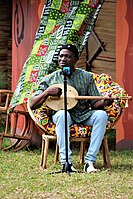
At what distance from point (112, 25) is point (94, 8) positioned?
2.58 meters

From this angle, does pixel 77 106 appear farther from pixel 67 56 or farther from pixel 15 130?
pixel 15 130

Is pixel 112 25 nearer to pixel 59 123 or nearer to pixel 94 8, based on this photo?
pixel 94 8

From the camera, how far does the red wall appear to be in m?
6.82

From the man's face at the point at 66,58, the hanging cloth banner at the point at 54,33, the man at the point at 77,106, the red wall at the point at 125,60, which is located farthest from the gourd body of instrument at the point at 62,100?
the red wall at the point at 125,60

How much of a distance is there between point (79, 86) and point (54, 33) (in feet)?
4.22

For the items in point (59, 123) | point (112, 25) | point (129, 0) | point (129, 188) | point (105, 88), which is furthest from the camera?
point (112, 25)

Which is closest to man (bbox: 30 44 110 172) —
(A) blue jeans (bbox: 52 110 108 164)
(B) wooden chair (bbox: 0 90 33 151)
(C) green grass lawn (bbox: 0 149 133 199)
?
(A) blue jeans (bbox: 52 110 108 164)

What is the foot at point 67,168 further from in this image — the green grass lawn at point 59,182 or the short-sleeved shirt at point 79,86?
the short-sleeved shirt at point 79,86

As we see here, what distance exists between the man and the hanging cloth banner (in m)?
0.92

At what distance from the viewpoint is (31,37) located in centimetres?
708

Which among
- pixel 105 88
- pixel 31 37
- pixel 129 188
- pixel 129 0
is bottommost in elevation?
pixel 129 188

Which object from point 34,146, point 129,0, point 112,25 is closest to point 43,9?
point 129,0

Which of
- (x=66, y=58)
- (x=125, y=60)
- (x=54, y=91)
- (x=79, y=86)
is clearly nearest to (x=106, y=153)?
(x=79, y=86)

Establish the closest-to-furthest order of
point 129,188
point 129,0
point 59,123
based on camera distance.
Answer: point 129,188
point 59,123
point 129,0
